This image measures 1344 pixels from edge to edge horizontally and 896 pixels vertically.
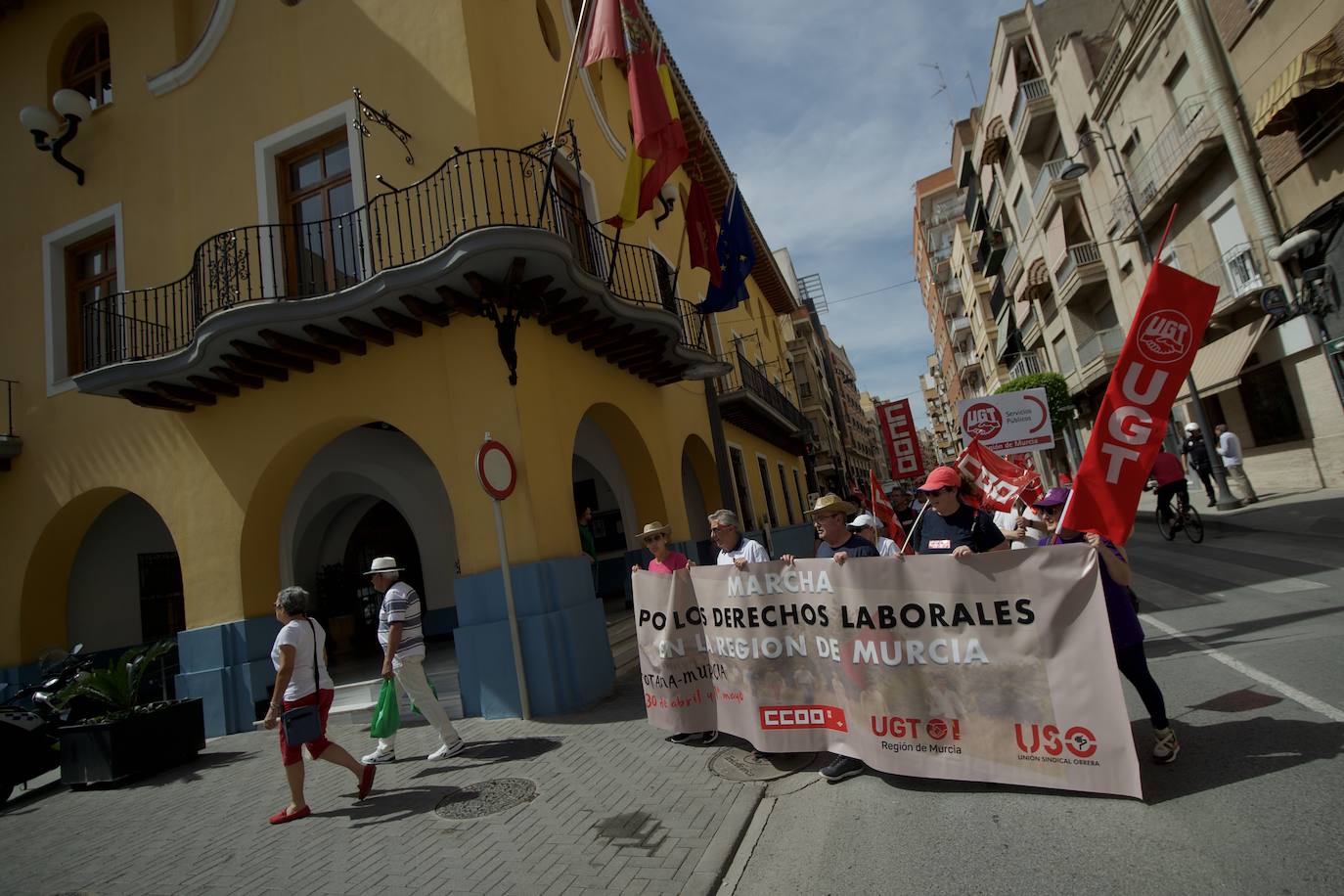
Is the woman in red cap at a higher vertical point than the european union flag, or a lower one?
lower

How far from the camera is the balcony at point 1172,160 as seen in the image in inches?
631

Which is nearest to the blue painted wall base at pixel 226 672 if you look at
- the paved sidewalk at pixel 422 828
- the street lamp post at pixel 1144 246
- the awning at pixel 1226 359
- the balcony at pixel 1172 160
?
the paved sidewalk at pixel 422 828

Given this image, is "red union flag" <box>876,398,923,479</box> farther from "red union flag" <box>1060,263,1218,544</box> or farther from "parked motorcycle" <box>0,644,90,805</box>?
"parked motorcycle" <box>0,644,90,805</box>

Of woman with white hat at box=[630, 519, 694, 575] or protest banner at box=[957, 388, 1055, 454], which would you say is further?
protest banner at box=[957, 388, 1055, 454]

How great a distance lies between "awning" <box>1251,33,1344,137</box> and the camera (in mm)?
12008

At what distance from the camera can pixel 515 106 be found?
8.95 metres

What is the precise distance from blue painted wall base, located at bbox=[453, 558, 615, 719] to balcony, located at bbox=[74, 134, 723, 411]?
303 cm

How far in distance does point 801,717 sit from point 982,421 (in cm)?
995

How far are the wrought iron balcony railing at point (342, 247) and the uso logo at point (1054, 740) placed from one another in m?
6.19

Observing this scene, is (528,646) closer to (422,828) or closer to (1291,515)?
(422,828)

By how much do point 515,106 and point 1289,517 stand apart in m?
15.0

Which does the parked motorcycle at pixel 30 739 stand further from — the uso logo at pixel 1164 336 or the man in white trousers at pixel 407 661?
the uso logo at pixel 1164 336

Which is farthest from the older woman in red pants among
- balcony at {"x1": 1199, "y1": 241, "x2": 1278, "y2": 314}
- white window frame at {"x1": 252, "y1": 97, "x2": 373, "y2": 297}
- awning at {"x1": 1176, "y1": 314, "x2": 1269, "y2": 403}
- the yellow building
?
balcony at {"x1": 1199, "y1": 241, "x2": 1278, "y2": 314}

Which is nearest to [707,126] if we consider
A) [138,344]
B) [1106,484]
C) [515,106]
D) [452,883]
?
[515,106]
